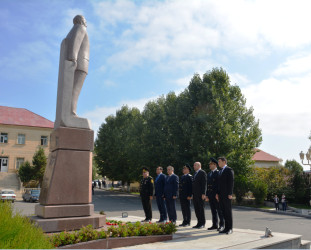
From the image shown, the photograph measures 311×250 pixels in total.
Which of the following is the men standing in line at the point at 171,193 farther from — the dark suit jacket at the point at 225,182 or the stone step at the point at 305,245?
the stone step at the point at 305,245

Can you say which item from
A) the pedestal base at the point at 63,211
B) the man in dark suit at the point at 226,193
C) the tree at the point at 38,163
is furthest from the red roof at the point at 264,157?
the pedestal base at the point at 63,211

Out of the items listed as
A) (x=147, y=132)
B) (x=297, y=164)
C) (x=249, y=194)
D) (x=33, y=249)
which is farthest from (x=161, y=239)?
(x=297, y=164)

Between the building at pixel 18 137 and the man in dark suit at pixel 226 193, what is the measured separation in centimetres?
3276

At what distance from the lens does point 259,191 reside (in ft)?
76.2

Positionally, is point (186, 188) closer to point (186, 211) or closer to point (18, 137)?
point (186, 211)

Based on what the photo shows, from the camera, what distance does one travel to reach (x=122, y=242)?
5801 mm

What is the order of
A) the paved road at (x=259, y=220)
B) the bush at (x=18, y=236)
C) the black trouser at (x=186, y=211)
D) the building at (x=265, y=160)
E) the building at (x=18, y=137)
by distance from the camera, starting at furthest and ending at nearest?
1. the building at (x=265, y=160)
2. the building at (x=18, y=137)
3. the paved road at (x=259, y=220)
4. the black trouser at (x=186, y=211)
5. the bush at (x=18, y=236)

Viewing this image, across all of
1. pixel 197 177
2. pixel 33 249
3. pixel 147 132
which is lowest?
pixel 33 249

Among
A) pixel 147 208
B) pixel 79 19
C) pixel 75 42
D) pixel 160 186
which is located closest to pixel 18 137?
pixel 147 208

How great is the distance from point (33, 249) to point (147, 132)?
25.9 m

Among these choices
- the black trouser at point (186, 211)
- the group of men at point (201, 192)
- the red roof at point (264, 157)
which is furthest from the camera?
the red roof at point (264, 157)

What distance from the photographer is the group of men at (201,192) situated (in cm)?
726

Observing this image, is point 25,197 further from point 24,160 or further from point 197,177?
point 197,177

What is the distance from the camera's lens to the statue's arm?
23.1ft
